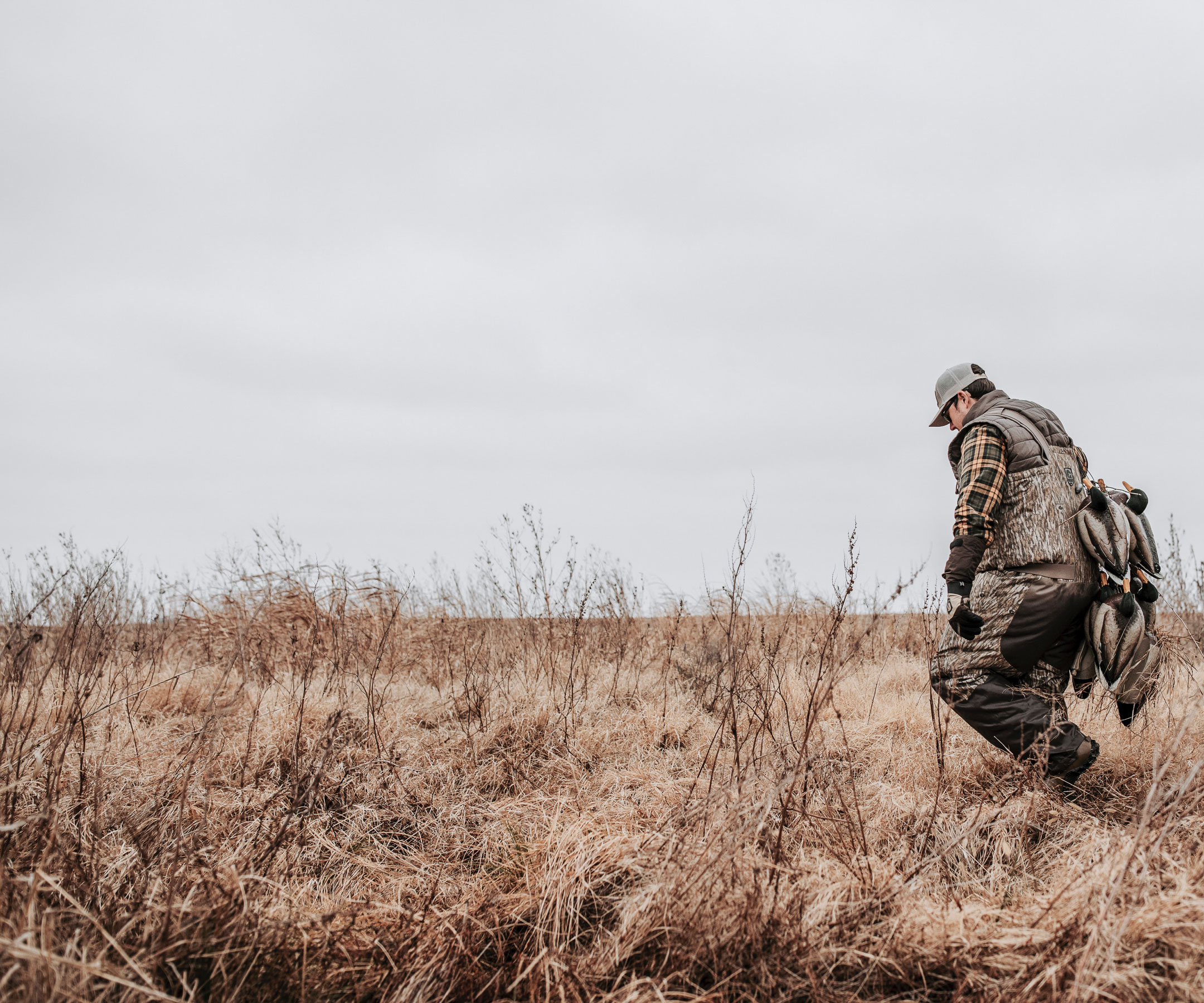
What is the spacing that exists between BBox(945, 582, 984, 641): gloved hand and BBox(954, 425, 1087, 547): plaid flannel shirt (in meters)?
0.23

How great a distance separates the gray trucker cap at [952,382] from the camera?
3557 millimetres

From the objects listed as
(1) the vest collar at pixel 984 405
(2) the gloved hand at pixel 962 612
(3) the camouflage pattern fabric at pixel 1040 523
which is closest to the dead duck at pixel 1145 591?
(3) the camouflage pattern fabric at pixel 1040 523

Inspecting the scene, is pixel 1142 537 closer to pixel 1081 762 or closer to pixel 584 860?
pixel 1081 762

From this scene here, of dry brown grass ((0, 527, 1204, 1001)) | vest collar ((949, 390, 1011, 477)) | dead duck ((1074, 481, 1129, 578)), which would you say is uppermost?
vest collar ((949, 390, 1011, 477))

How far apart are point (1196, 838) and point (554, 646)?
5.00 metres

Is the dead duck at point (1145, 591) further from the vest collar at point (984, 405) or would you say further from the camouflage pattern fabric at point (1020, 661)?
the vest collar at point (984, 405)

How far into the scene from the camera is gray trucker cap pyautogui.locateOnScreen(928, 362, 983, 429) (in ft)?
11.7

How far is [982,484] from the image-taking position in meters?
3.06

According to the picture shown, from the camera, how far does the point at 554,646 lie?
6.70 m

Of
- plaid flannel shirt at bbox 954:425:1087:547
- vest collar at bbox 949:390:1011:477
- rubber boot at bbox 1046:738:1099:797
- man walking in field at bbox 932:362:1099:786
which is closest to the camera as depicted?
rubber boot at bbox 1046:738:1099:797

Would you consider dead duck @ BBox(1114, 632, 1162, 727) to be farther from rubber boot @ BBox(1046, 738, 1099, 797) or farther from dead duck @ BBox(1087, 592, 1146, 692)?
rubber boot @ BBox(1046, 738, 1099, 797)

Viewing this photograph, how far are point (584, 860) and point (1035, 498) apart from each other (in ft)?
7.58

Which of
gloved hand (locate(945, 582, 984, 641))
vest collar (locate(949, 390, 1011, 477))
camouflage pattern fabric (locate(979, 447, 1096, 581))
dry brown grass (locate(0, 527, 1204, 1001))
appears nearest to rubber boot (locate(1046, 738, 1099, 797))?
dry brown grass (locate(0, 527, 1204, 1001))

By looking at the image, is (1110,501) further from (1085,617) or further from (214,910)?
(214,910)
